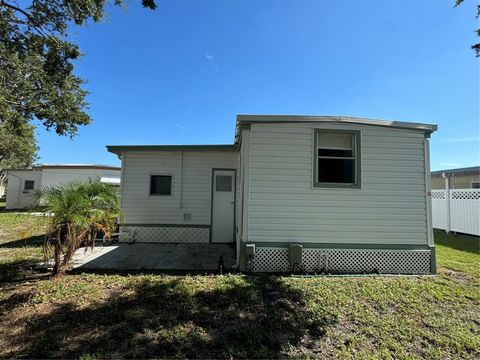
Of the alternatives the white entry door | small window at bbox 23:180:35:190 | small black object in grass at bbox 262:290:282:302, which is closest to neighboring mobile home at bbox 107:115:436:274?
small black object in grass at bbox 262:290:282:302

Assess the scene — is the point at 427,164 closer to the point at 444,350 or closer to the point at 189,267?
the point at 444,350

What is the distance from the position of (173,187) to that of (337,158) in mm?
4910

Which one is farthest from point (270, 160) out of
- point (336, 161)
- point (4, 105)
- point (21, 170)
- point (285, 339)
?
point (21, 170)

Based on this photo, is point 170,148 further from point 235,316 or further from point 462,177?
point 462,177

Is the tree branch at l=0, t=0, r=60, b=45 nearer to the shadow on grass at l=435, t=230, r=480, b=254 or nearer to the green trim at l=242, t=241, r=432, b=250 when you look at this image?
the green trim at l=242, t=241, r=432, b=250

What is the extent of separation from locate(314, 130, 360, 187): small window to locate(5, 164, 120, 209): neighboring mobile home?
1290 centimetres

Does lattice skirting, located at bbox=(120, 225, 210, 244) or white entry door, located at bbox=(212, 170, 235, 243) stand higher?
white entry door, located at bbox=(212, 170, 235, 243)

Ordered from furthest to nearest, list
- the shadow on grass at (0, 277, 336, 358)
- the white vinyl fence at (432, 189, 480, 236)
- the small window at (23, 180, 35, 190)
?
the small window at (23, 180, 35, 190) < the white vinyl fence at (432, 189, 480, 236) < the shadow on grass at (0, 277, 336, 358)

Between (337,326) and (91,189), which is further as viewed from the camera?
(91,189)

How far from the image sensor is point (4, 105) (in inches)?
362

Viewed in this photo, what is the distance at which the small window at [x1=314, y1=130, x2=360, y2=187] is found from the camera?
17.8 ft

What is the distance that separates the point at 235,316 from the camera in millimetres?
3410

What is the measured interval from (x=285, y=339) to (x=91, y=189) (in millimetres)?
4299

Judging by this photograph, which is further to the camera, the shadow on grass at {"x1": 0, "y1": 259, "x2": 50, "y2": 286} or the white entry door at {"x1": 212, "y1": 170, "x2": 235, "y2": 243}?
the white entry door at {"x1": 212, "y1": 170, "x2": 235, "y2": 243}
